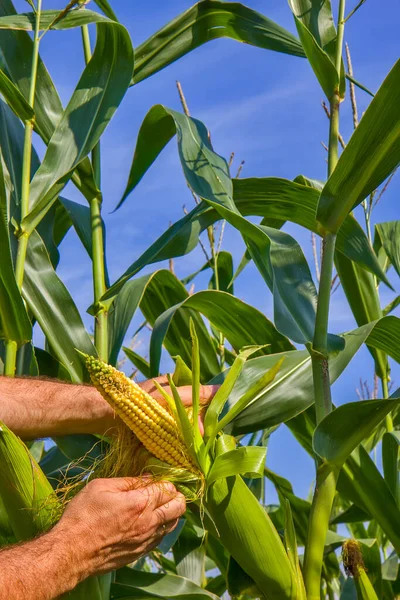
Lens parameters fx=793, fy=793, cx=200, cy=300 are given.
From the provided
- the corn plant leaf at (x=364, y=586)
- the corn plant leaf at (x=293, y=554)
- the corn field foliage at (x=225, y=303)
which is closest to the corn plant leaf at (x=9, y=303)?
the corn field foliage at (x=225, y=303)

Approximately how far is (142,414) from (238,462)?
0.24 meters

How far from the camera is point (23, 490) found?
179 centimetres

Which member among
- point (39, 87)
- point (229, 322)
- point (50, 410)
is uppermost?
point (39, 87)

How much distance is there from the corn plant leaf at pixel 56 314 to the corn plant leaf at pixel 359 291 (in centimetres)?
105

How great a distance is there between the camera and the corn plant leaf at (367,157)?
1.80 meters

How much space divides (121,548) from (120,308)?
0.94 metres

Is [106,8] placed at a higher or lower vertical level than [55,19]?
higher

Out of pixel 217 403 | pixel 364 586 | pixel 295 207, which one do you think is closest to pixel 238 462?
pixel 217 403

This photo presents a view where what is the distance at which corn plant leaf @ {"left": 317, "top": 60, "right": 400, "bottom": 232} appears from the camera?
1798mm

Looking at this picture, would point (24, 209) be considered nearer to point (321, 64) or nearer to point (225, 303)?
point (225, 303)

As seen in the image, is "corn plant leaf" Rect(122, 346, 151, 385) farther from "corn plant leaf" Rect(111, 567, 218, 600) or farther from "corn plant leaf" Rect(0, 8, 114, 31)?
"corn plant leaf" Rect(0, 8, 114, 31)

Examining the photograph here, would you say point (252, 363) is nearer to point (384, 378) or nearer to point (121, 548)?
point (121, 548)

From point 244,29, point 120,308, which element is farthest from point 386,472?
point 244,29

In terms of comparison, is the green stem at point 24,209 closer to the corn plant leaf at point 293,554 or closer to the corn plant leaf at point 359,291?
the corn plant leaf at point 293,554
